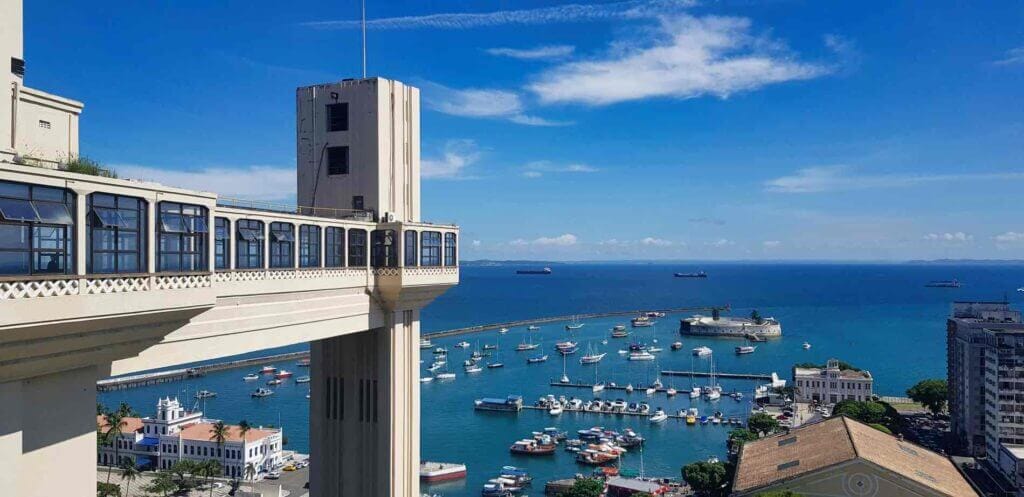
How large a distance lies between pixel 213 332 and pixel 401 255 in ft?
20.4

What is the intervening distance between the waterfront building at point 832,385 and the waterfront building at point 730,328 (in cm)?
5691

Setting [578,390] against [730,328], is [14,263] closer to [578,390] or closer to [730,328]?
[578,390]

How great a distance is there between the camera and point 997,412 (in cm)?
4809

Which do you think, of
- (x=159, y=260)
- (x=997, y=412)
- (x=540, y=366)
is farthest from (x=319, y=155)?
Answer: (x=540, y=366)

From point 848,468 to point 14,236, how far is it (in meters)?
30.6

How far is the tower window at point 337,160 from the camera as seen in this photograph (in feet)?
62.0

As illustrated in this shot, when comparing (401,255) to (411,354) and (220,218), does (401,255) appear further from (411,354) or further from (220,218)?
(220,218)

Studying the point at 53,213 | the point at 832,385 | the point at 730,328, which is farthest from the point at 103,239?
the point at 730,328

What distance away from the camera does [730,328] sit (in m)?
132

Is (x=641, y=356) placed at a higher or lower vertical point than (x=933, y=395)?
lower

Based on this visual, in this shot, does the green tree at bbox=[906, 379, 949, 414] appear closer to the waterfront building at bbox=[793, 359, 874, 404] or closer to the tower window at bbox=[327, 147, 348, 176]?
the waterfront building at bbox=[793, 359, 874, 404]

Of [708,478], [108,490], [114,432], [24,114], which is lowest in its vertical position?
[108,490]

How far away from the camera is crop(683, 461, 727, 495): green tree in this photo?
137ft

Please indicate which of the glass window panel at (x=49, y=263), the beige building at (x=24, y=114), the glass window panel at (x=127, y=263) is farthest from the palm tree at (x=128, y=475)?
the glass window panel at (x=49, y=263)
